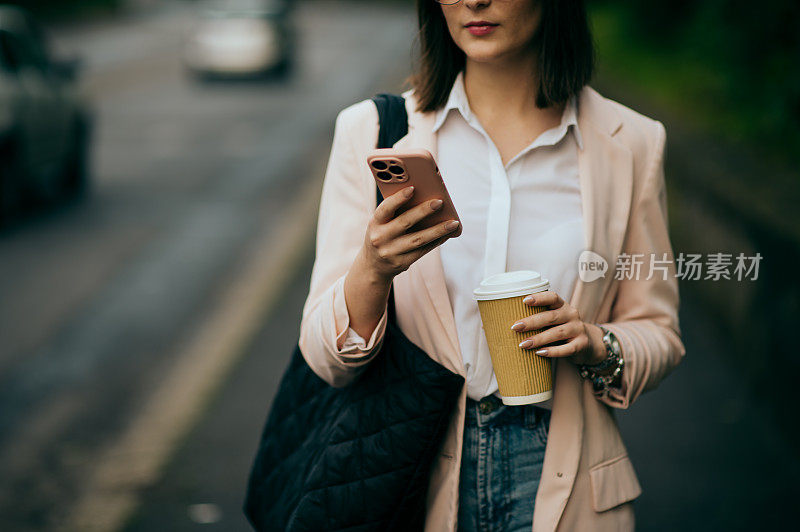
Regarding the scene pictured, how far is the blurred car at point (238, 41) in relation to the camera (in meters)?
19.0

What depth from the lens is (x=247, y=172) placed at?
1083 cm

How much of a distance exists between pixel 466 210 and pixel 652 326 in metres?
0.50

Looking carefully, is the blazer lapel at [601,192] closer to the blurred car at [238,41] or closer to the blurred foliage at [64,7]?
the blurred car at [238,41]

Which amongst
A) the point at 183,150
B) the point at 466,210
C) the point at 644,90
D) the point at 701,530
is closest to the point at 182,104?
the point at 183,150

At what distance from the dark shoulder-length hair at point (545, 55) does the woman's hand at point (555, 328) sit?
0.52 metres

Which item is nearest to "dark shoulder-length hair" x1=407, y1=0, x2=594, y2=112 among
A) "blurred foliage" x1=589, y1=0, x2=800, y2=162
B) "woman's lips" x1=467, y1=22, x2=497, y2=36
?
"woman's lips" x1=467, y1=22, x2=497, y2=36

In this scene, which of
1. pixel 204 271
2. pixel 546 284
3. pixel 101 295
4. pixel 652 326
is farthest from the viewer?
pixel 204 271

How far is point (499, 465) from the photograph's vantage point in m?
1.90

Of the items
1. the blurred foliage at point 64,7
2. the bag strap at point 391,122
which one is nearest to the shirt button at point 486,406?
the bag strap at point 391,122

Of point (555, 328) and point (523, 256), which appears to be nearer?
point (555, 328)

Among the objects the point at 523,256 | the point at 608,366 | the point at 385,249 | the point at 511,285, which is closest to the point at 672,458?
the point at 608,366

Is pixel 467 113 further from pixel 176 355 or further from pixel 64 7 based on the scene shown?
pixel 64 7

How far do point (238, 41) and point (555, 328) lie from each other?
1853cm

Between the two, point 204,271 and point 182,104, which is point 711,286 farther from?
point 182,104
